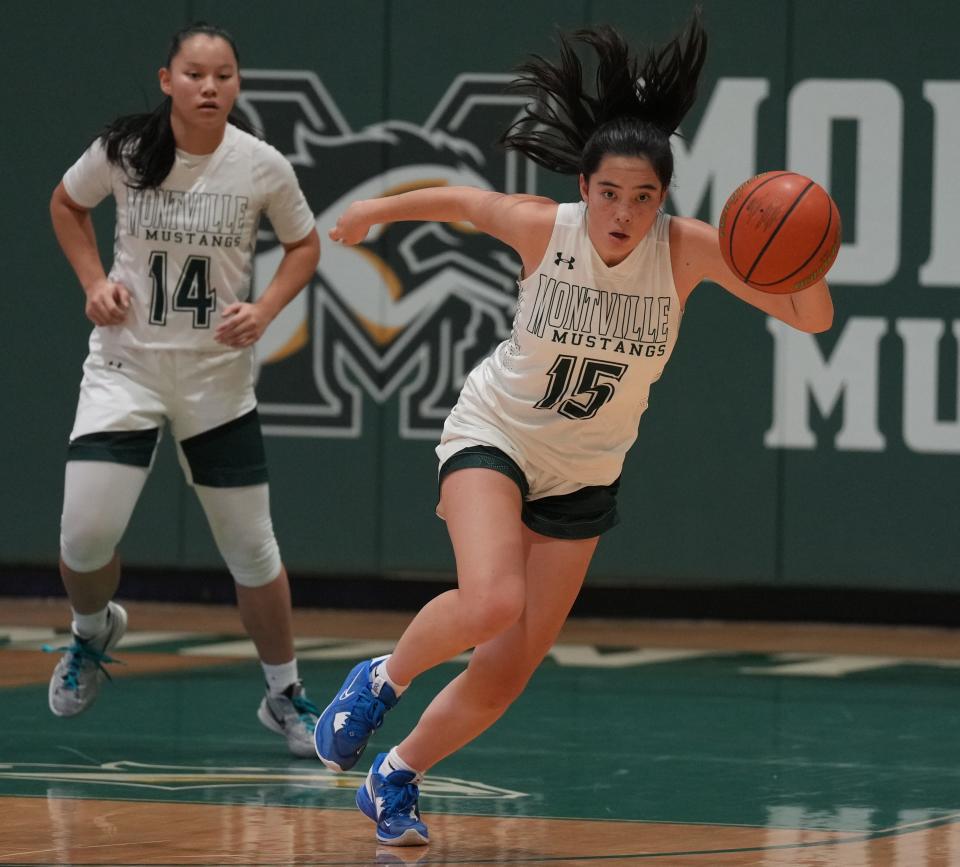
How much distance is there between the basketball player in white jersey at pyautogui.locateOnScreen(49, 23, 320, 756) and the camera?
19.1 feet

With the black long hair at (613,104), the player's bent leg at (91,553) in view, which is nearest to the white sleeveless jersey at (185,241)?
the player's bent leg at (91,553)

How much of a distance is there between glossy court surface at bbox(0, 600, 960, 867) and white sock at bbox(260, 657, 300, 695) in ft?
0.68

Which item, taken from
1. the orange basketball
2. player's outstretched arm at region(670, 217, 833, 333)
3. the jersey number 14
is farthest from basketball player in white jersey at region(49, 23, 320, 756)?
the orange basketball

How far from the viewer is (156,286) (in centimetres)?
593

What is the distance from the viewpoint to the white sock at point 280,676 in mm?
6090

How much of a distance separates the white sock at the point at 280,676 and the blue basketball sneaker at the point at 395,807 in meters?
1.39

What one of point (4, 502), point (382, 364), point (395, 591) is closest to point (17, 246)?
point (4, 502)

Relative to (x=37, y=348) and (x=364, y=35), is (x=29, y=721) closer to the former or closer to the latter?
(x=37, y=348)

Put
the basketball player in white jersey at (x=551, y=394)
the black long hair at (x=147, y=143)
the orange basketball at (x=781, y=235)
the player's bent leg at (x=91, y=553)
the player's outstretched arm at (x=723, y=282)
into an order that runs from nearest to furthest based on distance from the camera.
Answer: the orange basketball at (x=781, y=235) < the player's outstretched arm at (x=723, y=282) < the basketball player in white jersey at (x=551, y=394) < the player's bent leg at (x=91, y=553) < the black long hair at (x=147, y=143)

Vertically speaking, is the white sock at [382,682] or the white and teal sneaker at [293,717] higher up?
the white sock at [382,682]

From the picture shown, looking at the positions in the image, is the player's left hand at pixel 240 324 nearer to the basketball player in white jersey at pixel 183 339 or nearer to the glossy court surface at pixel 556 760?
the basketball player in white jersey at pixel 183 339

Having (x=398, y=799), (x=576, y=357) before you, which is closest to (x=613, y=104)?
(x=576, y=357)

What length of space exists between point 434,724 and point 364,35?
551cm

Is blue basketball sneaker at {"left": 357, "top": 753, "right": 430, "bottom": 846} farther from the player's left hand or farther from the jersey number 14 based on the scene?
the jersey number 14
